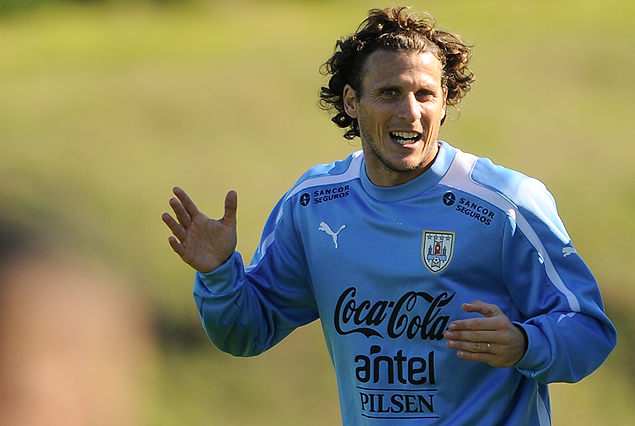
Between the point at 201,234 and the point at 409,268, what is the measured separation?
2.31ft

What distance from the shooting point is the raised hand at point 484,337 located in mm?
2297

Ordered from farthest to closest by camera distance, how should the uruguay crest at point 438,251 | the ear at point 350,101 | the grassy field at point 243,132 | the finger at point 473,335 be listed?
the grassy field at point 243,132 → the ear at point 350,101 → the uruguay crest at point 438,251 → the finger at point 473,335

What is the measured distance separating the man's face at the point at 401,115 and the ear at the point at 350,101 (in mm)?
163

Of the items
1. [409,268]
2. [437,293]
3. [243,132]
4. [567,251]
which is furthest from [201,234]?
[243,132]

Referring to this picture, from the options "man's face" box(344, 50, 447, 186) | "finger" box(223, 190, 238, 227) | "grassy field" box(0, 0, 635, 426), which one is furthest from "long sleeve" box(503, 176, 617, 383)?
"grassy field" box(0, 0, 635, 426)

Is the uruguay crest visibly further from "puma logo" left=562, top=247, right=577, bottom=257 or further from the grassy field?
the grassy field

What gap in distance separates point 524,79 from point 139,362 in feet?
11.8

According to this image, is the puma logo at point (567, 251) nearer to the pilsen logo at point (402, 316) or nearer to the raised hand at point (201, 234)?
the pilsen logo at point (402, 316)

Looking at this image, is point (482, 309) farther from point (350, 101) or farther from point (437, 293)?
point (350, 101)

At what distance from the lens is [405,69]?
2.81m

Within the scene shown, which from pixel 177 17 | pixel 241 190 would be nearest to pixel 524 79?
pixel 241 190

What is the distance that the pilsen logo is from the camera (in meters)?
2.64

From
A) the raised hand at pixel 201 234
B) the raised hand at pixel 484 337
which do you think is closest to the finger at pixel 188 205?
the raised hand at pixel 201 234

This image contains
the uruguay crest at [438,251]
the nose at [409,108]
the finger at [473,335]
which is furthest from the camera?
the nose at [409,108]
